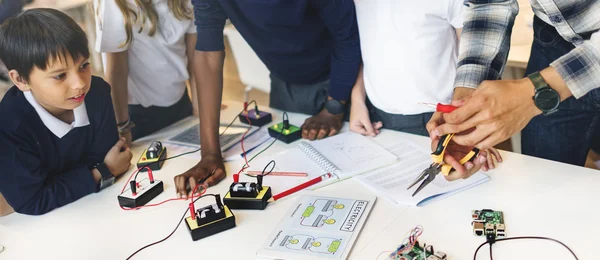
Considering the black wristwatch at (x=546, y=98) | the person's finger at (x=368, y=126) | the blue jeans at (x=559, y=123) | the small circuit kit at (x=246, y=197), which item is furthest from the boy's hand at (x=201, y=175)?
the blue jeans at (x=559, y=123)

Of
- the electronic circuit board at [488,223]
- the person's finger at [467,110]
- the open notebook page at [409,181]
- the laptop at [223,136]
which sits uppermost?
the person's finger at [467,110]

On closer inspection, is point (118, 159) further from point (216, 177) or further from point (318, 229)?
point (318, 229)

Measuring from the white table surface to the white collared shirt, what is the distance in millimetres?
183

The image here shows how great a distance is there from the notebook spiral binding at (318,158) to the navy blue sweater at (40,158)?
1.83 feet

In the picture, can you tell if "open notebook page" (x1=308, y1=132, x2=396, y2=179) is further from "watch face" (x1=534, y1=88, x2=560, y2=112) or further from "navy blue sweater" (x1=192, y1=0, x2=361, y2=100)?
"watch face" (x1=534, y1=88, x2=560, y2=112)

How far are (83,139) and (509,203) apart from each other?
1051 millimetres

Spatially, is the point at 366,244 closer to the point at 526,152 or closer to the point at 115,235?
the point at 115,235

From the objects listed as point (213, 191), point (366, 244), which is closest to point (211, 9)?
point (213, 191)

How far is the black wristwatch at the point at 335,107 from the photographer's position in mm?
1592

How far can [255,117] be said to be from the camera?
1654 mm

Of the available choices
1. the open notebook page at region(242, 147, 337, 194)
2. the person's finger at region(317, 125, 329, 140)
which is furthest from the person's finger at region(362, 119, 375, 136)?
the open notebook page at region(242, 147, 337, 194)

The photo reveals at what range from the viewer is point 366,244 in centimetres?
97

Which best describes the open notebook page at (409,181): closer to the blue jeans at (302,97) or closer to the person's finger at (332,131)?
the person's finger at (332,131)

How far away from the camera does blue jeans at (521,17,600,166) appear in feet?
4.26
